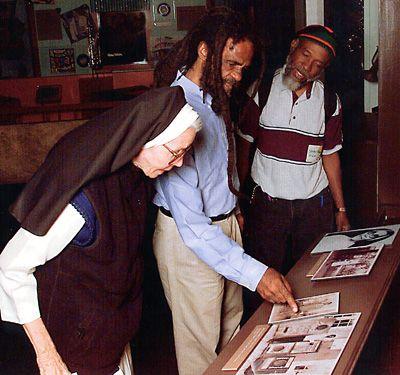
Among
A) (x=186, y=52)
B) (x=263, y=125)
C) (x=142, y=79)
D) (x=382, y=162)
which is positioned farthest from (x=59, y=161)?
(x=142, y=79)

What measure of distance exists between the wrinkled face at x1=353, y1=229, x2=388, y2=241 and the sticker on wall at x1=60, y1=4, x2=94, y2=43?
229 inches

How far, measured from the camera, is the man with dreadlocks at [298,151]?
2.98 meters

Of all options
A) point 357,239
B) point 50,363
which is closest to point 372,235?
point 357,239

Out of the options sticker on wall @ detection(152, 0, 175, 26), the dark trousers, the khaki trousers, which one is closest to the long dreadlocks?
the khaki trousers

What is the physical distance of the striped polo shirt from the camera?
302 centimetres

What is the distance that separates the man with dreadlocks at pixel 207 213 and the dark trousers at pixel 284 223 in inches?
22.3

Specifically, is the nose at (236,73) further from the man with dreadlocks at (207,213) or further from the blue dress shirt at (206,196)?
the blue dress shirt at (206,196)

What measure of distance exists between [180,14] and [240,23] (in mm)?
5501

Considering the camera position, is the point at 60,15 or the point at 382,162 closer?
the point at 382,162

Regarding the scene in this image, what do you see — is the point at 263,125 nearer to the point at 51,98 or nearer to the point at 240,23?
the point at 240,23

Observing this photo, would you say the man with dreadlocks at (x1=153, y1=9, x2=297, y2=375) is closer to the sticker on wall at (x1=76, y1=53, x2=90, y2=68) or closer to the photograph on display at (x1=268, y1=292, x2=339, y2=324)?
the photograph on display at (x1=268, y1=292, x2=339, y2=324)

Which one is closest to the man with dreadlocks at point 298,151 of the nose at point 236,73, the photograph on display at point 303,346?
the nose at point 236,73

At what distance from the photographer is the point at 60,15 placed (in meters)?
7.55

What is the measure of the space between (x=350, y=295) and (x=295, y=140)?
1.17 m
